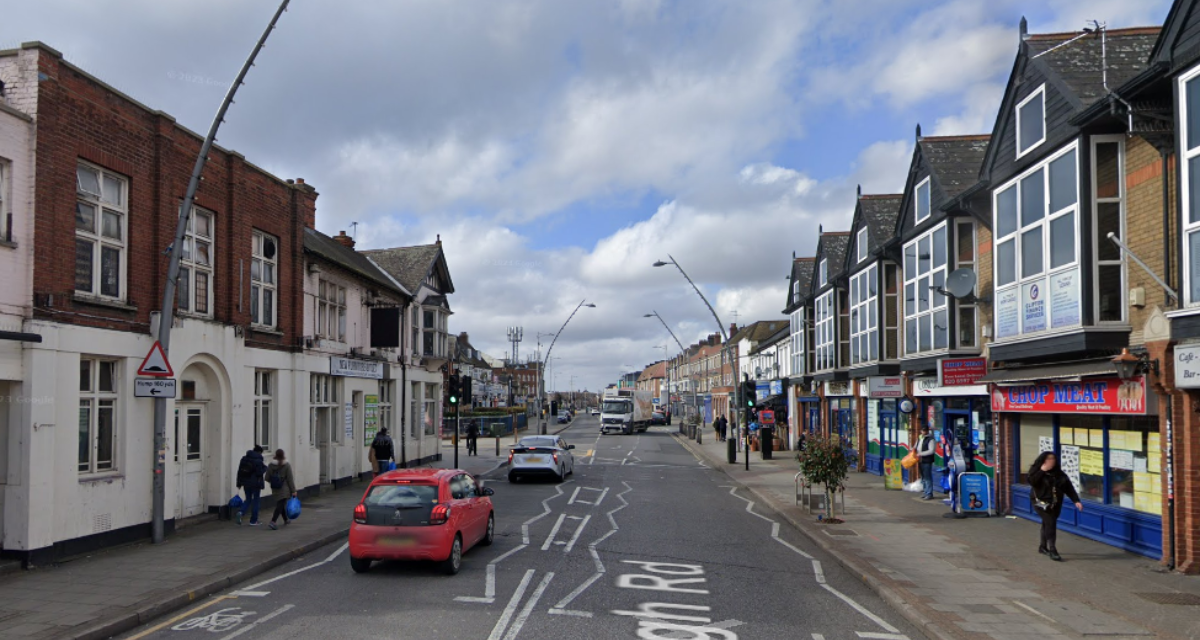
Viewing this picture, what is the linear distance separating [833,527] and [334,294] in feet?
46.6

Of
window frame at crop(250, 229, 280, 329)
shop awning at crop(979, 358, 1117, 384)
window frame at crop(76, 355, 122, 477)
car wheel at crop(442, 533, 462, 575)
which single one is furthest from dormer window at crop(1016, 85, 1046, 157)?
window frame at crop(76, 355, 122, 477)

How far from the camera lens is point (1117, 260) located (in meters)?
12.4

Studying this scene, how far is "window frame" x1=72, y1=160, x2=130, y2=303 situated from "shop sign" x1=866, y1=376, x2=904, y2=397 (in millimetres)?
17962

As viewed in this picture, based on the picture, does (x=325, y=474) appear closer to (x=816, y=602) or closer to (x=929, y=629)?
(x=816, y=602)

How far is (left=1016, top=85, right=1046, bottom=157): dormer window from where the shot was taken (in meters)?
14.5

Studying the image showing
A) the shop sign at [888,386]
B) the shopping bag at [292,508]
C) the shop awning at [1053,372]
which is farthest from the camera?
the shop sign at [888,386]

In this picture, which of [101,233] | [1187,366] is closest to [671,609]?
[1187,366]

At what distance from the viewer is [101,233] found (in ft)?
43.8

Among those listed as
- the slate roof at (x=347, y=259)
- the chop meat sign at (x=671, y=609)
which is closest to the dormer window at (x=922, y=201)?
the chop meat sign at (x=671, y=609)

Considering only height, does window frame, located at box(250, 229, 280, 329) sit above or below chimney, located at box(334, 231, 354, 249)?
below

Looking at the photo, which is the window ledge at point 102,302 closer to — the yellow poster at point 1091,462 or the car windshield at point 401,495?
the car windshield at point 401,495

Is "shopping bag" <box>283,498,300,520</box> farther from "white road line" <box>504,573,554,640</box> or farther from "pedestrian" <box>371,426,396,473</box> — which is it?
"white road line" <box>504,573,554,640</box>

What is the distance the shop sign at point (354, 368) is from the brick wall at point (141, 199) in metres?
2.17

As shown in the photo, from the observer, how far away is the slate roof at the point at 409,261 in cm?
2962
